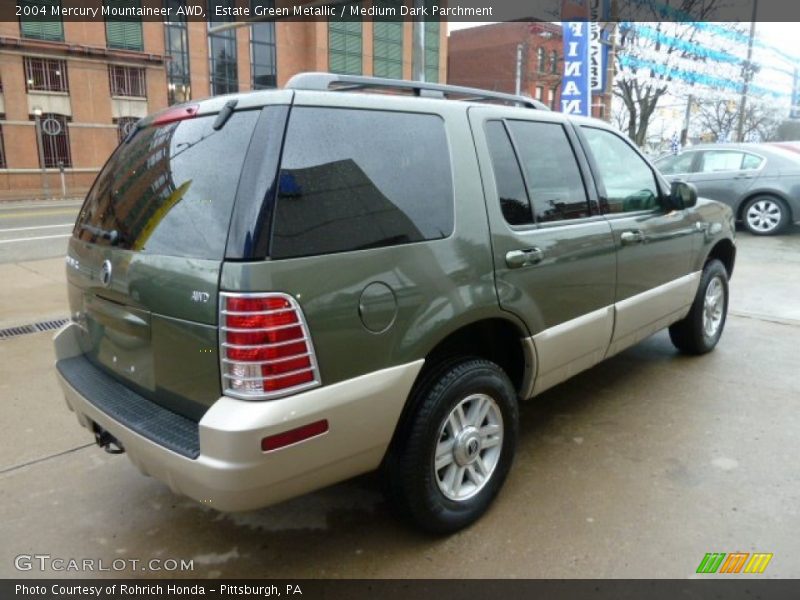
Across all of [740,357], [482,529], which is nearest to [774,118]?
[740,357]

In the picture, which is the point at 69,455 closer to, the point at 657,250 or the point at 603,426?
the point at 603,426

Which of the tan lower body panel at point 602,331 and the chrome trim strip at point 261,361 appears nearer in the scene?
Answer: the chrome trim strip at point 261,361

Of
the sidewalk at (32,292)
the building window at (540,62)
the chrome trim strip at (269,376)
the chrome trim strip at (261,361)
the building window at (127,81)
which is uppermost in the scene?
the building window at (540,62)

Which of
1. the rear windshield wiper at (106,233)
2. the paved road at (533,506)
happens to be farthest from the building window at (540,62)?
the rear windshield wiper at (106,233)

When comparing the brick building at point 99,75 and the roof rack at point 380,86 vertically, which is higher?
the brick building at point 99,75

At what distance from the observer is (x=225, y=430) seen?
203cm

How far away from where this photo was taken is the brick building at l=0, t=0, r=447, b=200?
28.1 metres

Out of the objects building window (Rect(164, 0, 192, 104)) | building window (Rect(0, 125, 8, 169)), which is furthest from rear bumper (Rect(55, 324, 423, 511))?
building window (Rect(164, 0, 192, 104))

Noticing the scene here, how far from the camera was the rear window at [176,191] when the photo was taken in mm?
2213

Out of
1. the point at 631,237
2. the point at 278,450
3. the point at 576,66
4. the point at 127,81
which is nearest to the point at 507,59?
the point at 127,81

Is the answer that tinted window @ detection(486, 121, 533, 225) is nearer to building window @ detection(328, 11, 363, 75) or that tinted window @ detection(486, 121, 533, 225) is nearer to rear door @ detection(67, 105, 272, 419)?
rear door @ detection(67, 105, 272, 419)

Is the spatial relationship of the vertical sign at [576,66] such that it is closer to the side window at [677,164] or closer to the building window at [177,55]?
the side window at [677,164]

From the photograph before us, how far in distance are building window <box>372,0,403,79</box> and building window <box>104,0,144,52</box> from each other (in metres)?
13.7

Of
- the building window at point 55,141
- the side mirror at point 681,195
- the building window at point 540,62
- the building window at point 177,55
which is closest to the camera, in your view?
the side mirror at point 681,195
